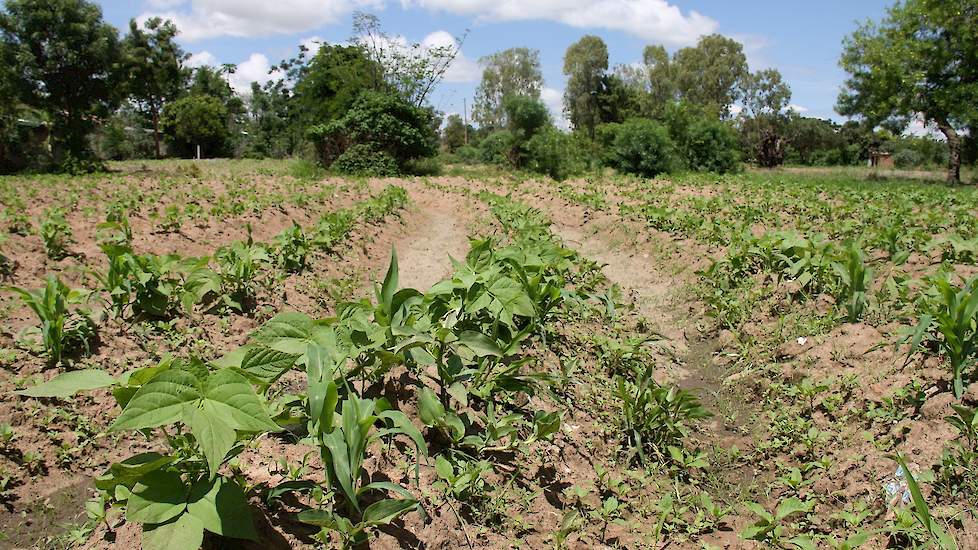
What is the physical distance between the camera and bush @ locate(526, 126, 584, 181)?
70.8 ft

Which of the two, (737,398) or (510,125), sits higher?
(510,125)

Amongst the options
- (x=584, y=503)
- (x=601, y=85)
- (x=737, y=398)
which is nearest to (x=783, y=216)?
(x=737, y=398)

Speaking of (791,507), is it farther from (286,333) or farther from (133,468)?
(133,468)

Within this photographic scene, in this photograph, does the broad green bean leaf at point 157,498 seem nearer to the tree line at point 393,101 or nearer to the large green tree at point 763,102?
the tree line at point 393,101

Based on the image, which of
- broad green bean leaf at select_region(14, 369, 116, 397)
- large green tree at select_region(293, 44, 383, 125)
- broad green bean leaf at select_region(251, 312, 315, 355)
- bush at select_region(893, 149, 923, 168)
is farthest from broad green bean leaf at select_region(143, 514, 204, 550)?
bush at select_region(893, 149, 923, 168)

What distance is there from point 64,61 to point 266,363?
77.1 feet

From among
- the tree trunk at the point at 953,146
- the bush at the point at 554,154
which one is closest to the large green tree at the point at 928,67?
the tree trunk at the point at 953,146

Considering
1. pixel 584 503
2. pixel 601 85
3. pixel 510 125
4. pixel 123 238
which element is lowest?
pixel 584 503

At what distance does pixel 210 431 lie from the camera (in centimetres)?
177

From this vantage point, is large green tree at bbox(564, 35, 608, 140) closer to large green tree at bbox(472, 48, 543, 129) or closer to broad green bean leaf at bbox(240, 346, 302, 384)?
large green tree at bbox(472, 48, 543, 129)

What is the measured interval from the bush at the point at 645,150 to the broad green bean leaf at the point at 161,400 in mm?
21273

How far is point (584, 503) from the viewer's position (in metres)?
3.19

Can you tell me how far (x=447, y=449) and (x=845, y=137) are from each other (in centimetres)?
5551

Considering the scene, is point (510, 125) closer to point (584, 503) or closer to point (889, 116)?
point (889, 116)
